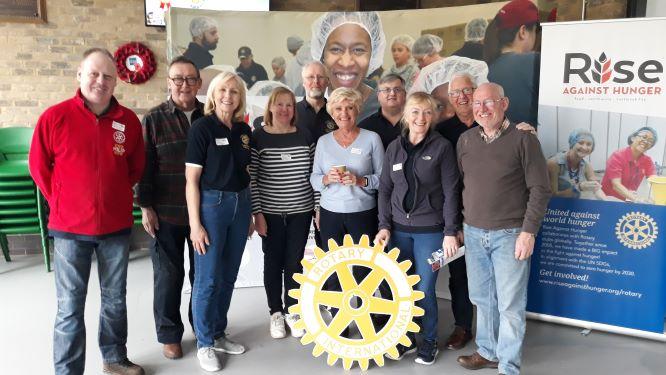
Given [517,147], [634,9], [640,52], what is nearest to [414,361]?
[517,147]

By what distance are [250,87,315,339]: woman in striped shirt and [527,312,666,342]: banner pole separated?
1.74 m

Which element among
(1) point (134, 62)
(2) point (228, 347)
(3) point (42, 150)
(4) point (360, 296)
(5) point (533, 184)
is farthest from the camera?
(1) point (134, 62)

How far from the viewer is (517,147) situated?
7.64 feet

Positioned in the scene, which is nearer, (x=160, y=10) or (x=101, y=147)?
(x=101, y=147)

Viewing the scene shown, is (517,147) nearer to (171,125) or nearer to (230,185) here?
(230,185)

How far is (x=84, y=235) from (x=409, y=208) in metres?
1.57

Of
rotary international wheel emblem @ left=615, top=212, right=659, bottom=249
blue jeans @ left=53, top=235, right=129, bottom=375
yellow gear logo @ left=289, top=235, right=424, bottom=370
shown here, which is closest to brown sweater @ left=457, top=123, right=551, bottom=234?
yellow gear logo @ left=289, top=235, right=424, bottom=370

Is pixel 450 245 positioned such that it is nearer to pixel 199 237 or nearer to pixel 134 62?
pixel 199 237

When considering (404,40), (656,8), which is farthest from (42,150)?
(656,8)

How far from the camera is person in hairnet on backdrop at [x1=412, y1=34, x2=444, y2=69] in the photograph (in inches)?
144

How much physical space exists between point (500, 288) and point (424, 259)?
40cm

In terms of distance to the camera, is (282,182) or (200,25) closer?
(282,182)

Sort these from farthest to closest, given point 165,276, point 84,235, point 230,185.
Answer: point 165,276 → point 230,185 → point 84,235

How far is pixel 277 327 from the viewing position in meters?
3.11
